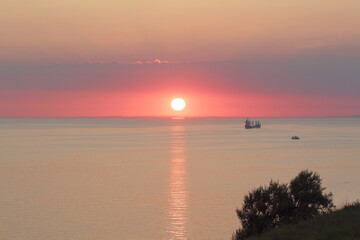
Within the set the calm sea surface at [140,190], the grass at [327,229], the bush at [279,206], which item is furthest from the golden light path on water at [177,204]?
the grass at [327,229]

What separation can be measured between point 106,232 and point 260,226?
1157 inches

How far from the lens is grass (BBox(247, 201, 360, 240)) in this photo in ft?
113

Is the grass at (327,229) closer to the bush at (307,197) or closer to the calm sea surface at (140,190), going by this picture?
the bush at (307,197)

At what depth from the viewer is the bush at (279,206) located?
47.3 m

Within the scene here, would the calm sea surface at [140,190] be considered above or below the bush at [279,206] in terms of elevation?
above

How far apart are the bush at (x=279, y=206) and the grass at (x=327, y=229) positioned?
7.22m

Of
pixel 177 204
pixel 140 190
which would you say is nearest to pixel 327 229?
pixel 177 204

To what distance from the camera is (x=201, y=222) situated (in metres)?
73.7

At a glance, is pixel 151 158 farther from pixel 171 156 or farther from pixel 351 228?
pixel 351 228

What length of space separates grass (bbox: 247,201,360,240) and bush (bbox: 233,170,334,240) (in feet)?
23.7

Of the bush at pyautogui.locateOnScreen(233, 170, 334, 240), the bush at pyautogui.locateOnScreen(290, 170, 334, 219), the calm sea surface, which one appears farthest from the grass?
the calm sea surface

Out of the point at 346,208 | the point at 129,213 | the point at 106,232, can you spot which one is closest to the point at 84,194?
the point at 129,213

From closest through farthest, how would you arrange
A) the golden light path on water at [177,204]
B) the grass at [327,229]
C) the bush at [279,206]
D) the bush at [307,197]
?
1. the grass at [327,229]
2. the bush at [279,206]
3. the bush at [307,197]
4. the golden light path on water at [177,204]

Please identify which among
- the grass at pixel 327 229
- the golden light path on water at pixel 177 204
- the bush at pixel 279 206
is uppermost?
the golden light path on water at pixel 177 204
